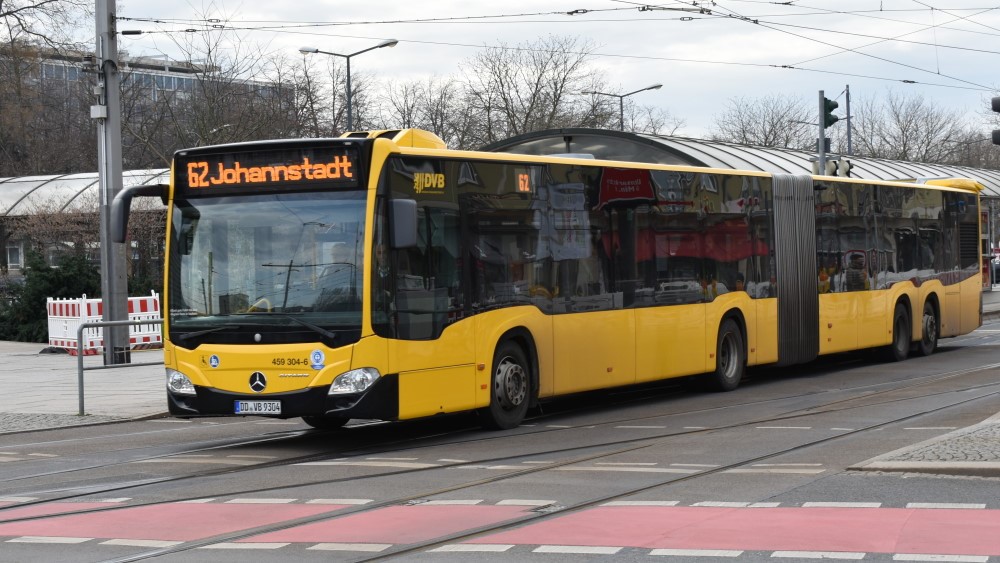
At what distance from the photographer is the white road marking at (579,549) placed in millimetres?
7805

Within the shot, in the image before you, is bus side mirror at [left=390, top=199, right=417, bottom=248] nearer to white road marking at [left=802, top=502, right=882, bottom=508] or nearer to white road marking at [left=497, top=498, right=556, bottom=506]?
white road marking at [left=497, top=498, right=556, bottom=506]

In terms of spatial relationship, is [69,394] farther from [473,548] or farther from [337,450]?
[473,548]

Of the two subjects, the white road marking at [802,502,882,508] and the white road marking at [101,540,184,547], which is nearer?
the white road marking at [101,540,184,547]

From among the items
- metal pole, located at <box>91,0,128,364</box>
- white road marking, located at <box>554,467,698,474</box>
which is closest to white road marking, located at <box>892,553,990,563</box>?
white road marking, located at <box>554,467,698,474</box>

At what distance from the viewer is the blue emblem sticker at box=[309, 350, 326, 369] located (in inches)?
509

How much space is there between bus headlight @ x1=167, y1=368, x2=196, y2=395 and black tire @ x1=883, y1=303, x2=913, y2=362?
47.9 feet

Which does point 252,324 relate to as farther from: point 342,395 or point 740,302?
point 740,302

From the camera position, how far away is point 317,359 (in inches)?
509

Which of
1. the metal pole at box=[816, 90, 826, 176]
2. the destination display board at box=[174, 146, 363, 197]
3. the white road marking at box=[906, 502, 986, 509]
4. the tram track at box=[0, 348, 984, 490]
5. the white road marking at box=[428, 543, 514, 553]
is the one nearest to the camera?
the white road marking at box=[428, 543, 514, 553]

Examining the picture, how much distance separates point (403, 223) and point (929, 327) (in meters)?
15.9

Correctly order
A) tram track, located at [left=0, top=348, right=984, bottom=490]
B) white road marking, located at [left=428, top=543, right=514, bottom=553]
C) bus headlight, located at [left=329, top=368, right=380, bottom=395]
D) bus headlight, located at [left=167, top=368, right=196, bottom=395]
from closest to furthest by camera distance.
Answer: white road marking, located at [left=428, top=543, right=514, bottom=553] → tram track, located at [left=0, top=348, right=984, bottom=490] → bus headlight, located at [left=329, top=368, right=380, bottom=395] → bus headlight, located at [left=167, top=368, right=196, bottom=395]

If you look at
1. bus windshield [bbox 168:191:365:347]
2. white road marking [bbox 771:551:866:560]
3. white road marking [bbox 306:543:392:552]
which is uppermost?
bus windshield [bbox 168:191:365:347]

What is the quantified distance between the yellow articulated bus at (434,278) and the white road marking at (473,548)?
16.1ft

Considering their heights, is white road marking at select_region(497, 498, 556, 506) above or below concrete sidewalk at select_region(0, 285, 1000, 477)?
below
